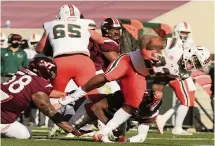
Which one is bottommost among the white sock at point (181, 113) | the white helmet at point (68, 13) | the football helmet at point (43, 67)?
the white sock at point (181, 113)

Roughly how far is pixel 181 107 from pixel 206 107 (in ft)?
9.61

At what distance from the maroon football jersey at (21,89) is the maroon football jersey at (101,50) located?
1639mm

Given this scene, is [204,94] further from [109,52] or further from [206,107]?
[109,52]

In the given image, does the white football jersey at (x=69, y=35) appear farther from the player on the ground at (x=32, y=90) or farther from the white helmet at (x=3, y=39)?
the white helmet at (x=3, y=39)

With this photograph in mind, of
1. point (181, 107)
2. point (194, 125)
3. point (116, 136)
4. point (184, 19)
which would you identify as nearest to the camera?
point (116, 136)

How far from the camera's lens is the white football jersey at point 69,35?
934cm

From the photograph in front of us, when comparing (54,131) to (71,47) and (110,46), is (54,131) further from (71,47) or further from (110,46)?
(110,46)

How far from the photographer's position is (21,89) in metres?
8.08

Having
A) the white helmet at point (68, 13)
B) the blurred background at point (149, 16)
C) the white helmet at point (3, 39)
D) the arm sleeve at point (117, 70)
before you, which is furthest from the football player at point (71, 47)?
the white helmet at point (3, 39)

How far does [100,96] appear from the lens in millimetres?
9031

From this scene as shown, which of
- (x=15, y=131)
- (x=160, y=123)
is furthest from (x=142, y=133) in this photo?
(x=160, y=123)

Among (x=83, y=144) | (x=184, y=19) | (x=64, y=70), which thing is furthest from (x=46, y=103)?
(x=184, y=19)

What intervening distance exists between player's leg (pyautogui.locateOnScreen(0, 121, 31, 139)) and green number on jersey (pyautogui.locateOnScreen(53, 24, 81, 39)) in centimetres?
127

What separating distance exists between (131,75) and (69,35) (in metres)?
1.33
